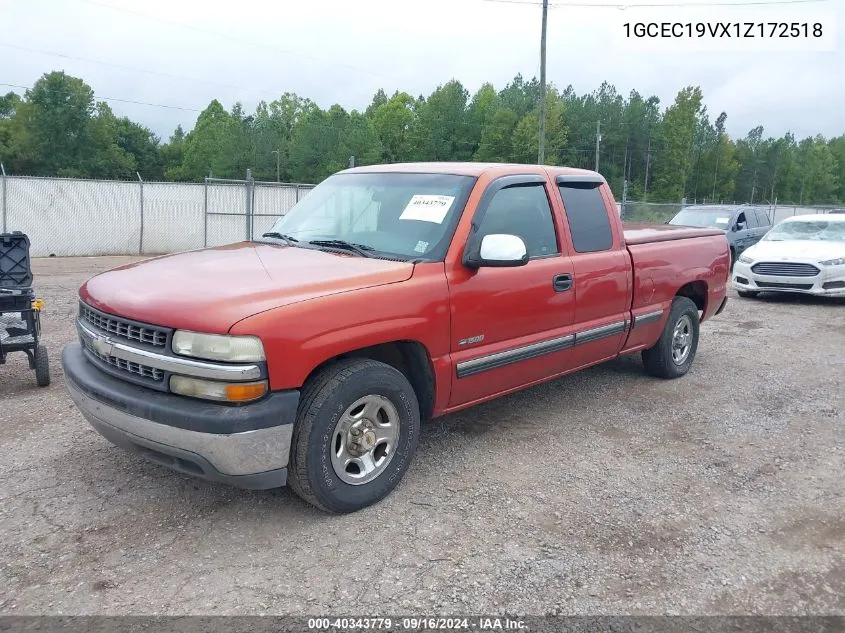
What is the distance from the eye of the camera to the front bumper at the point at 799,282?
1107cm

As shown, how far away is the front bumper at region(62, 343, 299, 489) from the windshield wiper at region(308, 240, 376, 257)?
45.8 inches

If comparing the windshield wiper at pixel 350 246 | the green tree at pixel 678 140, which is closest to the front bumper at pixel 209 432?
the windshield wiper at pixel 350 246

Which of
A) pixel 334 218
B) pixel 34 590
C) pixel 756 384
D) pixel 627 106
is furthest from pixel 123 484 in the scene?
pixel 627 106

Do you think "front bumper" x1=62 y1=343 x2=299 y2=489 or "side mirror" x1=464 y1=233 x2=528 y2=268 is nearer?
"front bumper" x1=62 y1=343 x2=299 y2=489

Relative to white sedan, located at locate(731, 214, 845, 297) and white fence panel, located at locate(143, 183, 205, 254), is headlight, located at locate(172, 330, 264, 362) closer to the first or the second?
white sedan, located at locate(731, 214, 845, 297)

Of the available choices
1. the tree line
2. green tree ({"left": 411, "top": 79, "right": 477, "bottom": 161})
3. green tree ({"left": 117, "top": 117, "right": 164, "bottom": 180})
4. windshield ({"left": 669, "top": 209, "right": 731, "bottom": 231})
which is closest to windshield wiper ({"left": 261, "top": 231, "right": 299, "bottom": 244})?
windshield ({"left": 669, "top": 209, "right": 731, "bottom": 231})

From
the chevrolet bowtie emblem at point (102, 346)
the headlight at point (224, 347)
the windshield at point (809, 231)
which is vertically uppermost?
the windshield at point (809, 231)

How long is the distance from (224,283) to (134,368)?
601 millimetres

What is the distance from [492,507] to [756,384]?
3848 millimetres

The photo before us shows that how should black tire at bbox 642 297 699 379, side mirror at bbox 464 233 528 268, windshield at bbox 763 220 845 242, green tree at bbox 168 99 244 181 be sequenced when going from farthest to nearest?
green tree at bbox 168 99 244 181, windshield at bbox 763 220 845 242, black tire at bbox 642 297 699 379, side mirror at bbox 464 233 528 268

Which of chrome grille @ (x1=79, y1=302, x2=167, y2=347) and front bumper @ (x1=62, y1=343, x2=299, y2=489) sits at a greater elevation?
chrome grille @ (x1=79, y1=302, x2=167, y2=347)

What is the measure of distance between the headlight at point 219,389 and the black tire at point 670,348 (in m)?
4.18

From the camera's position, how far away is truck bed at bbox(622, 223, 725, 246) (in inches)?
223

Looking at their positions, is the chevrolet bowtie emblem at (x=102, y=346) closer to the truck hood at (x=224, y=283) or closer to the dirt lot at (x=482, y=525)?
the truck hood at (x=224, y=283)
